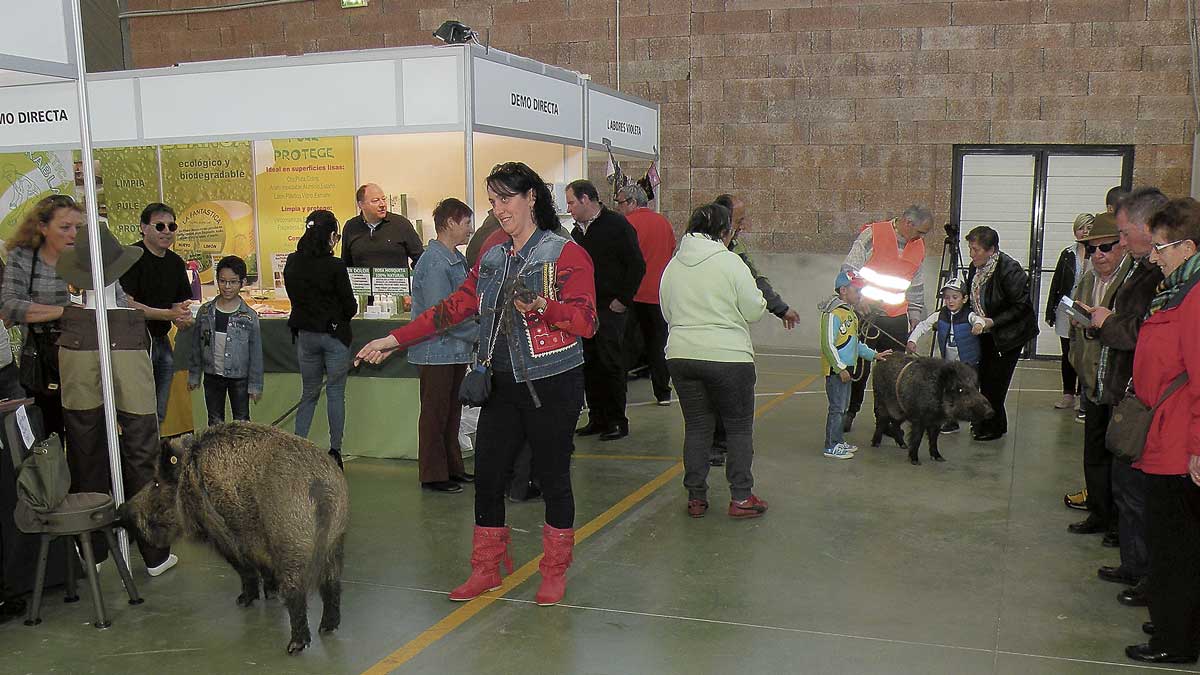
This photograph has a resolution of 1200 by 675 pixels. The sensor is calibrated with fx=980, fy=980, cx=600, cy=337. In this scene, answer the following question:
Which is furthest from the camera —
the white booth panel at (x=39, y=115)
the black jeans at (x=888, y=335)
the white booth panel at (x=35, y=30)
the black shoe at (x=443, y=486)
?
the black jeans at (x=888, y=335)

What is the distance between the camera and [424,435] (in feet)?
18.8

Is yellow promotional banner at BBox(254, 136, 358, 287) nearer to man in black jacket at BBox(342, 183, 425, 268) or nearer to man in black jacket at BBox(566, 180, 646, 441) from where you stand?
man in black jacket at BBox(342, 183, 425, 268)

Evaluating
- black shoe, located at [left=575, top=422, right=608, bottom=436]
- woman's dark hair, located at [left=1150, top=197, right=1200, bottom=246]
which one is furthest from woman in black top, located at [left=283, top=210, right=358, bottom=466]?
woman's dark hair, located at [left=1150, top=197, right=1200, bottom=246]

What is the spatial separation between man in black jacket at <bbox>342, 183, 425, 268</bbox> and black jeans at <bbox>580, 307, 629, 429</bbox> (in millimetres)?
1432

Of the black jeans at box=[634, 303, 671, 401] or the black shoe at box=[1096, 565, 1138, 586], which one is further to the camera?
the black jeans at box=[634, 303, 671, 401]

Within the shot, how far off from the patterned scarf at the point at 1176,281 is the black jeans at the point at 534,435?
2.17m

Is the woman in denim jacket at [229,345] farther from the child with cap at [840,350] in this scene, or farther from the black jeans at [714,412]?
the child with cap at [840,350]

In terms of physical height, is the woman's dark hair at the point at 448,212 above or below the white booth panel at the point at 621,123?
below

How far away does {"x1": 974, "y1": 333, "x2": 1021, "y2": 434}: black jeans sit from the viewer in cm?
713

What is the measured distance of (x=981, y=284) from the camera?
705 cm

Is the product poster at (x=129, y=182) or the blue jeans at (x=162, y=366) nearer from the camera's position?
the blue jeans at (x=162, y=366)

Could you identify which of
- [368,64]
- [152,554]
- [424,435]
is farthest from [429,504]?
[368,64]

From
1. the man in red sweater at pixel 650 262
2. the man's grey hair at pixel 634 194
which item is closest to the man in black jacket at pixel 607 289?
the man in red sweater at pixel 650 262

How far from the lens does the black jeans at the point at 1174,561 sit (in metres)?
3.41
